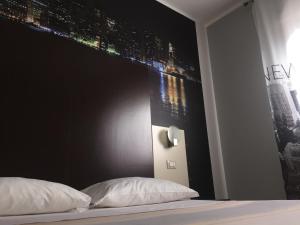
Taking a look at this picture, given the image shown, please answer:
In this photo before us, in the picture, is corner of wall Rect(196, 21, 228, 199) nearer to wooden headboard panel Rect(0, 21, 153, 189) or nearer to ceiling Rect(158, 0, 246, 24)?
ceiling Rect(158, 0, 246, 24)

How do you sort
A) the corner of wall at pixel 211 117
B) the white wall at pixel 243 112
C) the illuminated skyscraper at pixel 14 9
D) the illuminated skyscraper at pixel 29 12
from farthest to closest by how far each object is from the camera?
the corner of wall at pixel 211 117
the white wall at pixel 243 112
the illuminated skyscraper at pixel 29 12
the illuminated skyscraper at pixel 14 9

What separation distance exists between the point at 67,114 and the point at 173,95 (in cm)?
124

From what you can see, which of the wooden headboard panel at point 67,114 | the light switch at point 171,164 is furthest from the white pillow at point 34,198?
the light switch at point 171,164

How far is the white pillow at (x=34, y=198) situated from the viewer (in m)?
1.18

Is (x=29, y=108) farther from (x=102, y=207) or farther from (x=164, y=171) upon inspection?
(x=164, y=171)

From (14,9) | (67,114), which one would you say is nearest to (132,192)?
(67,114)

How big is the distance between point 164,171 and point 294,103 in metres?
1.37

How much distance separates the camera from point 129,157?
222 centimetres

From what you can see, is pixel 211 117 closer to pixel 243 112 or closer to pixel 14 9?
pixel 243 112

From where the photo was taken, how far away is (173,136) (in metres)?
2.60

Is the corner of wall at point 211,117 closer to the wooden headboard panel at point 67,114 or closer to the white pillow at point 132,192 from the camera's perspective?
the wooden headboard panel at point 67,114

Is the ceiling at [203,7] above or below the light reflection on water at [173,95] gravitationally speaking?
above

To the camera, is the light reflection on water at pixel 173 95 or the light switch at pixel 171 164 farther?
the light reflection on water at pixel 173 95

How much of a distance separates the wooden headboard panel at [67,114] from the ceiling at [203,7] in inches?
51.8
